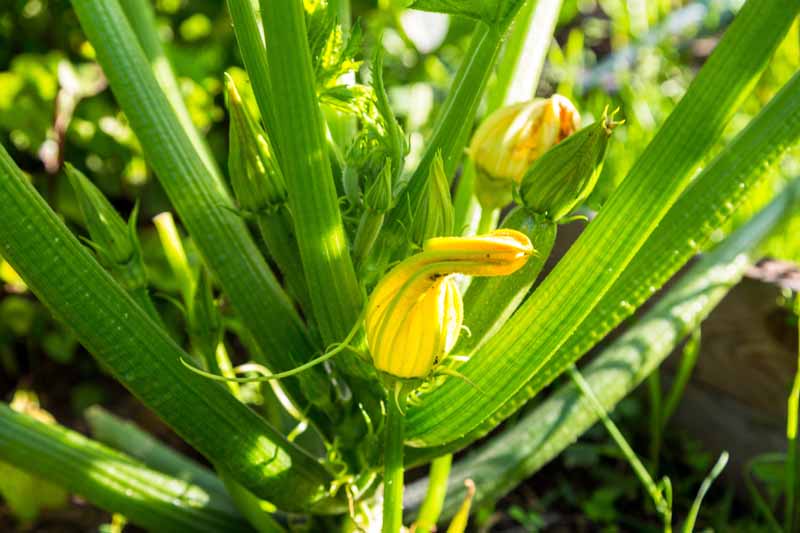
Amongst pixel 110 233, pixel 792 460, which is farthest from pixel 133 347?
pixel 792 460

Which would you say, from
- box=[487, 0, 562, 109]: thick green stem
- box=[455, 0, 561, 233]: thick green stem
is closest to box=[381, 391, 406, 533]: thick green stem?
box=[455, 0, 561, 233]: thick green stem

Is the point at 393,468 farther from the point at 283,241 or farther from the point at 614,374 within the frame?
the point at 614,374

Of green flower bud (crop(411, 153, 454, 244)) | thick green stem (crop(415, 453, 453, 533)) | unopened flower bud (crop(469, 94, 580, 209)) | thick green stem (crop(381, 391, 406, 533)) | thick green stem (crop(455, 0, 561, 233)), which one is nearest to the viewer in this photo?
green flower bud (crop(411, 153, 454, 244))

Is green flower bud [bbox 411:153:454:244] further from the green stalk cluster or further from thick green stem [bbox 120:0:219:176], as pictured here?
thick green stem [bbox 120:0:219:176]

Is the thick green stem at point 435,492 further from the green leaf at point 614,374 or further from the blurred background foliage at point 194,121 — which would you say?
the blurred background foliage at point 194,121

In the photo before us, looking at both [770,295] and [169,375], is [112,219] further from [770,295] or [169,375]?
[770,295]
